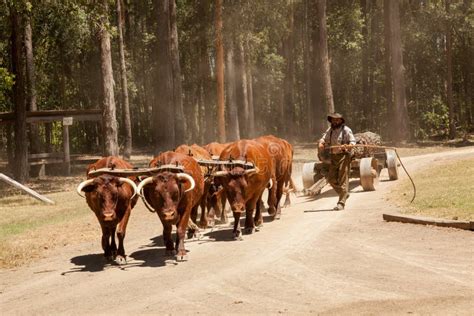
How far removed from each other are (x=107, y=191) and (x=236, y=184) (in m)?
2.87

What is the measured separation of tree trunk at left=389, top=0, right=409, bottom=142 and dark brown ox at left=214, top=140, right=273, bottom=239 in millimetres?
28495

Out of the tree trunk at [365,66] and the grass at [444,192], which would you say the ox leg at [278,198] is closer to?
the grass at [444,192]

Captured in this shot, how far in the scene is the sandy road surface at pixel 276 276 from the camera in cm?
822

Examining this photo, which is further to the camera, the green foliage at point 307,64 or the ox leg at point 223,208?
the green foliage at point 307,64

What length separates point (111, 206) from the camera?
11.1 metres

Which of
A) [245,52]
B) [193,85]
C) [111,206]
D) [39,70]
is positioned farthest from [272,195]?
[193,85]

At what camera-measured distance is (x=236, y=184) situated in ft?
42.7

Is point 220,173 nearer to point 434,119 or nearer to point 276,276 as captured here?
point 276,276

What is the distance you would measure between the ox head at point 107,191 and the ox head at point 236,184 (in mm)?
2249

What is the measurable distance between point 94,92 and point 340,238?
152 ft

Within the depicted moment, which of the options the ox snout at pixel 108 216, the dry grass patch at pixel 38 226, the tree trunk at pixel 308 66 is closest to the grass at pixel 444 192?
the ox snout at pixel 108 216

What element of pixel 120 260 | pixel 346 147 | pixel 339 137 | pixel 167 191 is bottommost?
pixel 120 260

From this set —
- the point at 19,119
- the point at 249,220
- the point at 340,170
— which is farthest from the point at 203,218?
the point at 19,119

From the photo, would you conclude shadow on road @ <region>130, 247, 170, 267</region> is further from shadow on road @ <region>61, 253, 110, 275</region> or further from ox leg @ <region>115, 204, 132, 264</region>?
shadow on road @ <region>61, 253, 110, 275</region>
